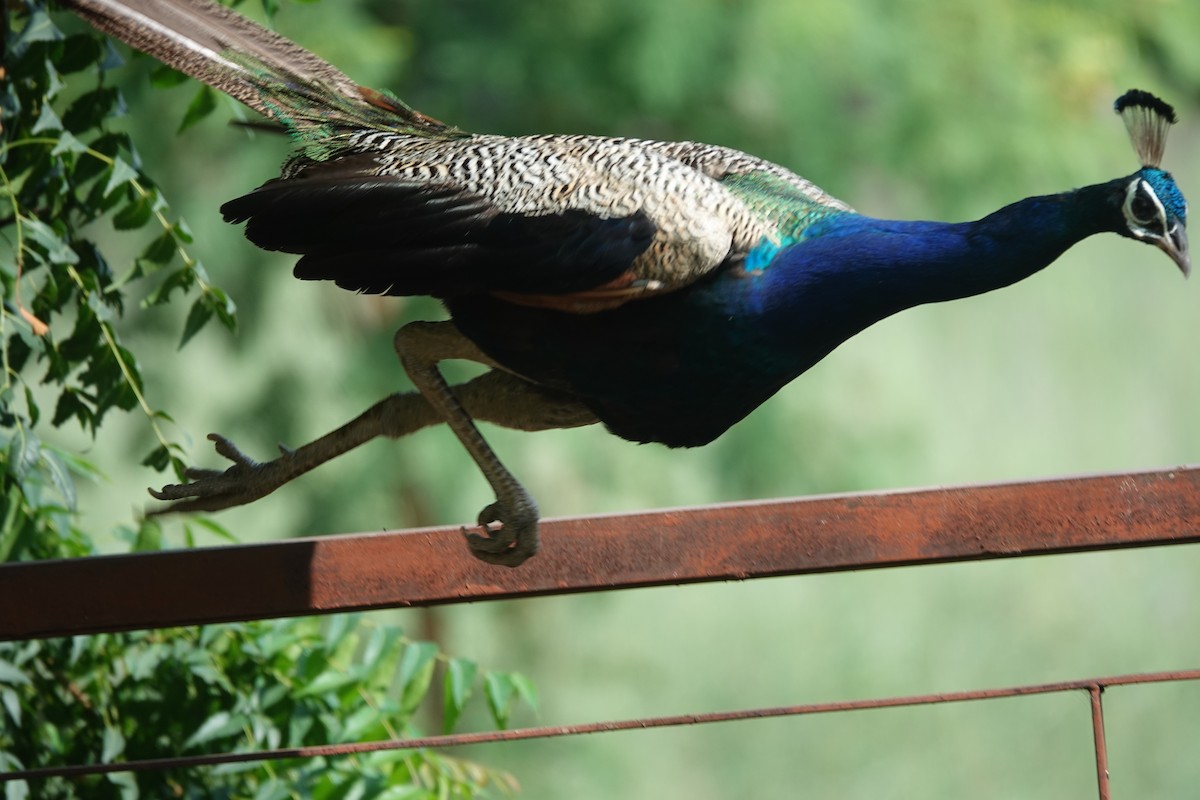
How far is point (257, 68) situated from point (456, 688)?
84cm

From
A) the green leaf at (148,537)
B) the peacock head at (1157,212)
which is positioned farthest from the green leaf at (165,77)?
the peacock head at (1157,212)

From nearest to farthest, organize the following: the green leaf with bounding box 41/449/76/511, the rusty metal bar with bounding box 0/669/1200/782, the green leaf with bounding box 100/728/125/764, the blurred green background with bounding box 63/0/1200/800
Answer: the rusty metal bar with bounding box 0/669/1200/782 → the green leaf with bounding box 41/449/76/511 → the green leaf with bounding box 100/728/125/764 → the blurred green background with bounding box 63/0/1200/800

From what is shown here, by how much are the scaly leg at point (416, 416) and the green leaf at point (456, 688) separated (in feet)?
0.92

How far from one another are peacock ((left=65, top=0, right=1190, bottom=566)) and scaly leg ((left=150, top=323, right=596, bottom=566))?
0.12 ft

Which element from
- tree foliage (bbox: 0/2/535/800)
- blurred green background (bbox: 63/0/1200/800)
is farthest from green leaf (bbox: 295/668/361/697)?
blurred green background (bbox: 63/0/1200/800)

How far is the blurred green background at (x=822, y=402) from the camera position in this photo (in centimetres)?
421

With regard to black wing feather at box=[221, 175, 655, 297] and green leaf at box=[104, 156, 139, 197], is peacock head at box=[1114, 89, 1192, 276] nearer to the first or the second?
black wing feather at box=[221, 175, 655, 297]

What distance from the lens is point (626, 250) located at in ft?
5.36

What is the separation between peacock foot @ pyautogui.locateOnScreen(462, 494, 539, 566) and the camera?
158 cm

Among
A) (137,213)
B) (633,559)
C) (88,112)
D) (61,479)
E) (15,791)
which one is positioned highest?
(88,112)

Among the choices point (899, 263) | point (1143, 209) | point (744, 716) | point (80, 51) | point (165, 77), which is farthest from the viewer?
point (165, 77)

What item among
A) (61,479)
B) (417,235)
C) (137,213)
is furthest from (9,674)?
(417,235)

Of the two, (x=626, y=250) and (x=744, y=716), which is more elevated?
(x=626, y=250)

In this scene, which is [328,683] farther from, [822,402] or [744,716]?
[822,402]
